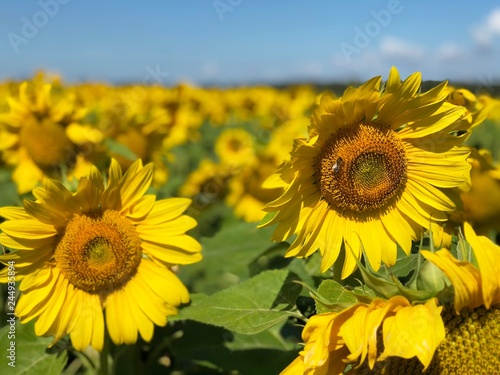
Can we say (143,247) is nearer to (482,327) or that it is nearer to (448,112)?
(448,112)

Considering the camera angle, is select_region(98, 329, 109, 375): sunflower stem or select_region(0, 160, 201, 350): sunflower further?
select_region(98, 329, 109, 375): sunflower stem

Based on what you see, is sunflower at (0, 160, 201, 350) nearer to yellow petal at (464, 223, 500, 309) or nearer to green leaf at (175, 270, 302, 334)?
green leaf at (175, 270, 302, 334)

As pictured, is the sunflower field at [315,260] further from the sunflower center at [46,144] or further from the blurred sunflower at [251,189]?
the blurred sunflower at [251,189]

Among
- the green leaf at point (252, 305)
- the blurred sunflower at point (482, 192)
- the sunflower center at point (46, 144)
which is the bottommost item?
the green leaf at point (252, 305)

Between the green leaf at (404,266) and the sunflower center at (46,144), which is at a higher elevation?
the sunflower center at (46,144)

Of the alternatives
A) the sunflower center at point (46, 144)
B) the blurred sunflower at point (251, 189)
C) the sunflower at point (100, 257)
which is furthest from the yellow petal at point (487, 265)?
the blurred sunflower at point (251, 189)

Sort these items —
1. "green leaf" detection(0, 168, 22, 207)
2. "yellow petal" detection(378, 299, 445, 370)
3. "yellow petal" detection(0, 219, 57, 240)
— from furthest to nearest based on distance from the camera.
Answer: "green leaf" detection(0, 168, 22, 207), "yellow petal" detection(0, 219, 57, 240), "yellow petal" detection(378, 299, 445, 370)

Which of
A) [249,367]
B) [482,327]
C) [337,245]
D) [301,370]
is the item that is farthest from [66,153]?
[482,327]

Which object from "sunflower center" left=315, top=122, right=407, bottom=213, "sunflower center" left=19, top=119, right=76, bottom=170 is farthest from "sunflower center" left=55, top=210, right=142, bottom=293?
"sunflower center" left=19, top=119, right=76, bottom=170

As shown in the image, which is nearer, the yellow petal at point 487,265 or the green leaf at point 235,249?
the yellow petal at point 487,265
